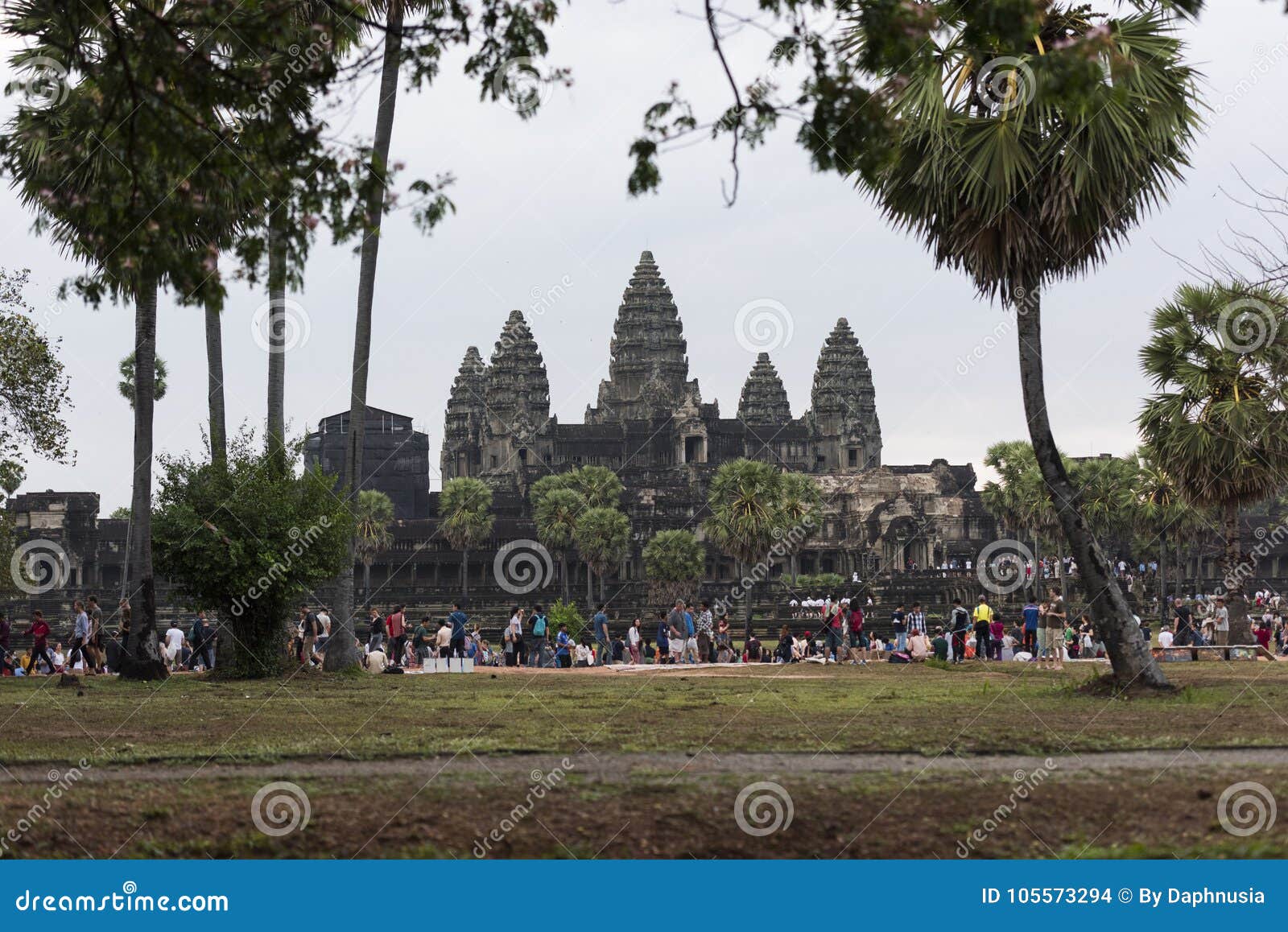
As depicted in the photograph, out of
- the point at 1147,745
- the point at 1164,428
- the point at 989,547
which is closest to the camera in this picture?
the point at 1147,745

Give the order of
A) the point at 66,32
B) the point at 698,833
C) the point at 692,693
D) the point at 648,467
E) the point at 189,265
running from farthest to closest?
the point at 648,467, the point at 692,693, the point at 66,32, the point at 189,265, the point at 698,833

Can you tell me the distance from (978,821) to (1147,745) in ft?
12.2

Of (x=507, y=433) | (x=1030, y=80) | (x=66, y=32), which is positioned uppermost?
(x=507, y=433)

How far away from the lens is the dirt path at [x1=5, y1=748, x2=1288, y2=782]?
9023 millimetres

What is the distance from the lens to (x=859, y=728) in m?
11.8

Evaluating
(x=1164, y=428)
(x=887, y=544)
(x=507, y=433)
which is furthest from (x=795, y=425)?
(x=1164, y=428)

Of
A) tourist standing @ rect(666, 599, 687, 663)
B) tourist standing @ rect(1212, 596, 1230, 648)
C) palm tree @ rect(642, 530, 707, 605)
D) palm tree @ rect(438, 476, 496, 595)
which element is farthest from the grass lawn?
palm tree @ rect(438, 476, 496, 595)

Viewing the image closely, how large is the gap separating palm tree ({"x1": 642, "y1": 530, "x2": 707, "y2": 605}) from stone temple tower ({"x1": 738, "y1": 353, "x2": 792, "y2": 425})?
4699cm

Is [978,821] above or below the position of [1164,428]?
below

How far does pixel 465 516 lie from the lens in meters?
76.6

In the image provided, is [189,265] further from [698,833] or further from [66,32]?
[698,833]

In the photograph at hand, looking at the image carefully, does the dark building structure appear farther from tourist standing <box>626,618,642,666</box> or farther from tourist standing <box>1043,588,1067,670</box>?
tourist standing <box>1043,588,1067,670</box>
